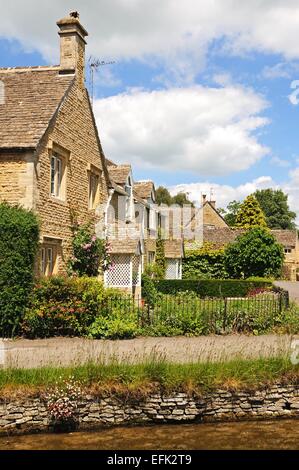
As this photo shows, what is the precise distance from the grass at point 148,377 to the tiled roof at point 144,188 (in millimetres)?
30497

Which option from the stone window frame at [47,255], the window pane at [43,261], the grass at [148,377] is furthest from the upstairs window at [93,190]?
the grass at [148,377]

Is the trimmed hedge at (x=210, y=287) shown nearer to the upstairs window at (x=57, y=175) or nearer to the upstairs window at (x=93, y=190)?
the upstairs window at (x=93, y=190)

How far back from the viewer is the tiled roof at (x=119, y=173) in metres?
31.1

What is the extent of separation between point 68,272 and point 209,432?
11.0 meters

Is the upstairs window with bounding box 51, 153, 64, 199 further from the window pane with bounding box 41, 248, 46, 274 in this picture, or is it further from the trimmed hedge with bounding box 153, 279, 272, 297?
the trimmed hedge with bounding box 153, 279, 272, 297

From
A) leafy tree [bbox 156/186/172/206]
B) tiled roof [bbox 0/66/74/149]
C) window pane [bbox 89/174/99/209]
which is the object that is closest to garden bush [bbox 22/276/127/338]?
tiled roof [bbox 0/66/74/149]

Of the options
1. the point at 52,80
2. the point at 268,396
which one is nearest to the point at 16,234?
the point at 52,80

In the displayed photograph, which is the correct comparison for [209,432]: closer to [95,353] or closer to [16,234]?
[95,353]

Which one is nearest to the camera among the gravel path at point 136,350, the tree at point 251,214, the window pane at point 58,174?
the gravel path at point 136,350

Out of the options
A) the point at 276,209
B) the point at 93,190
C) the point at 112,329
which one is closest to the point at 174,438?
the point at 112,329

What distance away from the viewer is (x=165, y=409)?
1116cm

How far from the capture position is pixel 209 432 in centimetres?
1062

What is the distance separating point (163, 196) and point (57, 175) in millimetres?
66211

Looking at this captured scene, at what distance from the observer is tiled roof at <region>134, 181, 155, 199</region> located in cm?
4206
